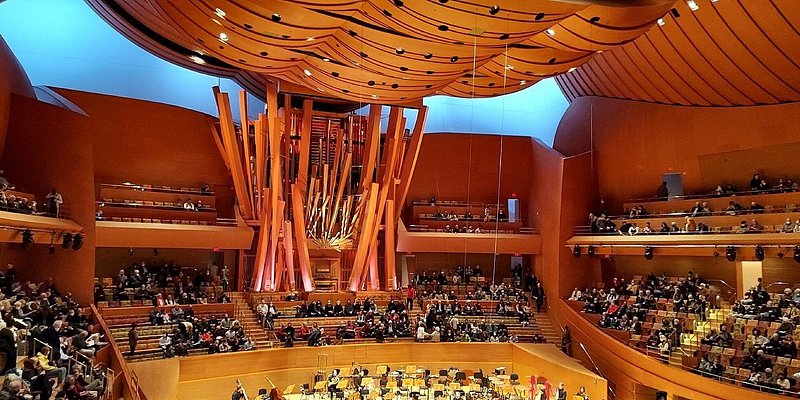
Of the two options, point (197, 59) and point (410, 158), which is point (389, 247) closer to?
point (410, 158)

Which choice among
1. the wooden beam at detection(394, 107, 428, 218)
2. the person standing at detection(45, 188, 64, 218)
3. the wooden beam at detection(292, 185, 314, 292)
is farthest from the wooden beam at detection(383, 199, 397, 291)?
the person standing at detection(45, 188, 64, 218)

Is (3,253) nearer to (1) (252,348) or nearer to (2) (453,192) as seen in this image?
(1) (252,348)

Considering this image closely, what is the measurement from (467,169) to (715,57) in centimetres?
1004

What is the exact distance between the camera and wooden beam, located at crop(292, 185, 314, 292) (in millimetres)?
18016

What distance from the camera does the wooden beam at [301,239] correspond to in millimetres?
18016

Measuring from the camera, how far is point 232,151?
18.2 meters

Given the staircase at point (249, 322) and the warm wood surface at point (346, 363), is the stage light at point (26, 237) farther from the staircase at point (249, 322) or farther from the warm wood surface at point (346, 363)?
the staircase at point (249, 322)

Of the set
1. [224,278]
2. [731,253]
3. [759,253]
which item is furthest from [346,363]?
[759,253]

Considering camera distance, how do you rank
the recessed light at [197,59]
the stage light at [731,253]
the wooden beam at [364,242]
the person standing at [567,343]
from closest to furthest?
the stage light at [731,253] < the person standing at [567,343] < the wooden beam at [364,242] < the recessed light at [197,59]

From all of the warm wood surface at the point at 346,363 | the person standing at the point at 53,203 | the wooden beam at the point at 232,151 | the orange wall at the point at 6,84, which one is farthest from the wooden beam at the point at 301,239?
the orange wall at the point at 6,84

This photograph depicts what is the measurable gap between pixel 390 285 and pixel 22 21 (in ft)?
43.7

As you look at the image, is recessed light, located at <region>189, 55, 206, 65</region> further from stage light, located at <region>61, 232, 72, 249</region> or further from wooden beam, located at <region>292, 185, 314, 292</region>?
stage light, located at <region>61, 232, 72, 249</region>

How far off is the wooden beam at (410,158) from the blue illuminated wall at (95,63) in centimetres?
482

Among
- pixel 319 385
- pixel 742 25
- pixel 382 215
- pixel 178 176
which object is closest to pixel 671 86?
pixel 742 25
